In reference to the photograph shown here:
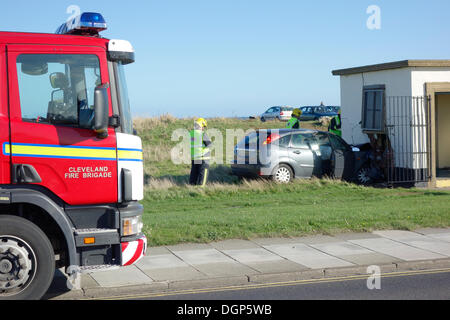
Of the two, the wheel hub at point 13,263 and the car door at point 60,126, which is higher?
the car door at point 60,126

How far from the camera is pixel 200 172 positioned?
55.4 feet

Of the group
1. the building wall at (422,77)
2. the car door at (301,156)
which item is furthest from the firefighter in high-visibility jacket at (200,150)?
the building wall at (422,77)

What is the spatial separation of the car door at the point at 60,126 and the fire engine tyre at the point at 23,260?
1.57 feet

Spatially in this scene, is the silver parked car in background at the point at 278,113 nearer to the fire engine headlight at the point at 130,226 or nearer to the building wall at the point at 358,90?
the building wall at the point at 358,90

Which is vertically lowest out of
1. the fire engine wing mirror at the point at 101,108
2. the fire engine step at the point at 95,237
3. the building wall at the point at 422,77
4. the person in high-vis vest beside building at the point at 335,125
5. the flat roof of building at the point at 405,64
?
the fire engine step at the point at 95,237

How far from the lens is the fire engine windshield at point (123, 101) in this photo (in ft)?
23.6

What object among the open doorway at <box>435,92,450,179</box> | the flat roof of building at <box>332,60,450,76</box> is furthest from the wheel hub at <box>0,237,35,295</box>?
the open doorway at <box>435,92,450,179</box>

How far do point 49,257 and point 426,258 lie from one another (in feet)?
18.2

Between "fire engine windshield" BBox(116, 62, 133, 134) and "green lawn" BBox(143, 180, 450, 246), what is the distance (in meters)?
3.27

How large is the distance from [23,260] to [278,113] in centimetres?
4669

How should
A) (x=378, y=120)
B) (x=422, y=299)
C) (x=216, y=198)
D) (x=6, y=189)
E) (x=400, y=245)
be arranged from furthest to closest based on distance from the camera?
(x=378, y=120)
(x=216, y=198)
(x=400, y=245)
(x=422, y=299)
(x=6, y=189)

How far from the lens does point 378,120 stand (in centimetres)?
1828
